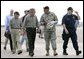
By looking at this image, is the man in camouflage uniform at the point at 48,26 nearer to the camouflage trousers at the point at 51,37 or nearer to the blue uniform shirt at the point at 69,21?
the camouflage trousers at the point at 51,37

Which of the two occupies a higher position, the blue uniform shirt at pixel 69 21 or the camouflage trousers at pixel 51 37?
the blue uniform shirt at pixel 69 21

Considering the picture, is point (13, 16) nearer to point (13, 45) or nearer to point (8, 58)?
point (13, 45)

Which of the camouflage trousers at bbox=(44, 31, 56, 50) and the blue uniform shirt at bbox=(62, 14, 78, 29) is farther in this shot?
the blue uniform shirt at bbox=(62, 14, 78, 29)

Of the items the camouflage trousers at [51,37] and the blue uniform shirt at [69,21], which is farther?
the blue uniform shirt at [69,21]

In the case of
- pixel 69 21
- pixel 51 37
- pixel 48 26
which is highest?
pixel 69 21

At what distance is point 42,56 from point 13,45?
202 cm

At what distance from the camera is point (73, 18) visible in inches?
675

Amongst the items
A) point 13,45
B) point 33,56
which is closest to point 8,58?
point 33,56

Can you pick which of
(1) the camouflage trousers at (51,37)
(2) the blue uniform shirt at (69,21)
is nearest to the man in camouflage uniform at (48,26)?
(1) the camouflage trousers at (51,37)

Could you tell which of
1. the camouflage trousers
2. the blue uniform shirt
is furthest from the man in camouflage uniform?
the blue uniform shirt

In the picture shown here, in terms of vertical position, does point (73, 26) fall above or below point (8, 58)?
above

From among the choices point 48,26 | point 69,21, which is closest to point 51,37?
point 48,26

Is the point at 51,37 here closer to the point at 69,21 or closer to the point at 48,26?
the point at 48,26

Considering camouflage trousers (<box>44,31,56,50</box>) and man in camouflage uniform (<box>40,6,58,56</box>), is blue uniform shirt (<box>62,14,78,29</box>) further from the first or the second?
camouflage trousers (<box>44,31,56,50</box>)
